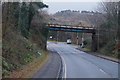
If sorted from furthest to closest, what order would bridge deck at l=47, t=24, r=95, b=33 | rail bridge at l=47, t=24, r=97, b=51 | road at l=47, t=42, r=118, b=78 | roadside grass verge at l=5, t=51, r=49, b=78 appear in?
1. bridge deck at l=47, t=24, r=95, b=33
2. rail bridge at l=47, t=24, r=97, b=51
3. road at l=47, t=42, r=118, b=78
4. roadside grass verge at l=5, t=51, r=49, b=78

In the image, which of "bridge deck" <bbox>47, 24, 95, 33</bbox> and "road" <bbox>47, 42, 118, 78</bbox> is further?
"bridge deck" <bbox>47, 24, 95, 33</bbox>

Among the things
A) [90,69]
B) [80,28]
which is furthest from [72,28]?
[90,69]

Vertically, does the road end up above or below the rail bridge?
below

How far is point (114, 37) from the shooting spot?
2677 inches

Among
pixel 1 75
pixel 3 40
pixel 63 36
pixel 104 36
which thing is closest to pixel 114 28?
pixel 104 36

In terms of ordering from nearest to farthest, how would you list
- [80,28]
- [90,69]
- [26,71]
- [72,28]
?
[26,71] < [90,69] < [80,28] < [72,28]

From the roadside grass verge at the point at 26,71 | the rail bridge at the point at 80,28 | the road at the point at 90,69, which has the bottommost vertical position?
the road at the point at 90,69

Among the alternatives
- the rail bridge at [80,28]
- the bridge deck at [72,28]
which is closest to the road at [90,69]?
the rail bridge at [80,28]

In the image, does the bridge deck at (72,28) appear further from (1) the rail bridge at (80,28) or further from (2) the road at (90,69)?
(2) the road at (90,69)

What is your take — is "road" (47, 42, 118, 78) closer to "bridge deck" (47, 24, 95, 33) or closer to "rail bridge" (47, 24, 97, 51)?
"rail bridge" (47, 24, 97, 51)

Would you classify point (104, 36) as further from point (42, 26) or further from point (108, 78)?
point (108, 78)

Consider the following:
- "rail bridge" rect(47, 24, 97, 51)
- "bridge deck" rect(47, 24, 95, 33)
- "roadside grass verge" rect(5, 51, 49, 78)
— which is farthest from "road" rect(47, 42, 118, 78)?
"bridge deck" rect(47, 24, 95, 33)

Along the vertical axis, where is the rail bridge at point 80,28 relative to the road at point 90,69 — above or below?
above

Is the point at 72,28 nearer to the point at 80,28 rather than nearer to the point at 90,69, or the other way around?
the point at 80,28
